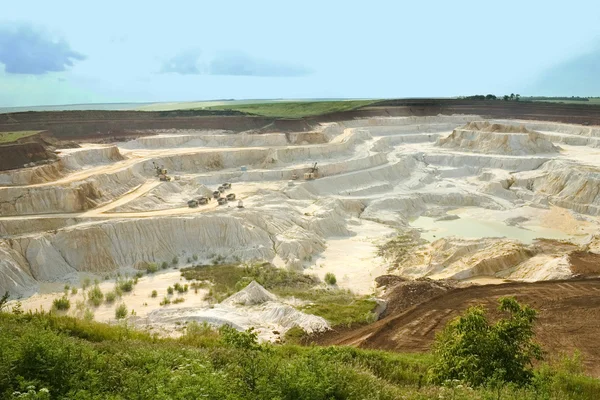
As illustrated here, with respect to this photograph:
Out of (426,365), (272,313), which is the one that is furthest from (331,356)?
(272,313)

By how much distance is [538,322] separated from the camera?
1936 cm

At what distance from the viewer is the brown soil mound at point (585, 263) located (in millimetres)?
24609

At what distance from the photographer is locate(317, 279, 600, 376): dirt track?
58.1ft

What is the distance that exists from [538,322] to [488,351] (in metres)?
9.43

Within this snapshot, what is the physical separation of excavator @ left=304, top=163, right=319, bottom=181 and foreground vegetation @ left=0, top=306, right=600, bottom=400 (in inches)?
1349

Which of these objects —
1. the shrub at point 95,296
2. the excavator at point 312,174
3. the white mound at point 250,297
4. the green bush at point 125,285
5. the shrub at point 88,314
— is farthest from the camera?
the excavator at point 312,174

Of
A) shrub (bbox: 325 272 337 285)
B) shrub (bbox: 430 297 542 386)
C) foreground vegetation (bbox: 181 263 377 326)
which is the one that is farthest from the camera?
shrub (bbox: 325 272 337 285)

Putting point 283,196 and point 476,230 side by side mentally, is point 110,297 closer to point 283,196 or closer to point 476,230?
point 283,196

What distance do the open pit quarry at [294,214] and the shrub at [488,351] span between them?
8.25 metres

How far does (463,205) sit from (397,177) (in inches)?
349

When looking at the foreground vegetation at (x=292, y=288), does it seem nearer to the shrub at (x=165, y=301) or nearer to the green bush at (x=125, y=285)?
the shrub at (x=165, y=301)

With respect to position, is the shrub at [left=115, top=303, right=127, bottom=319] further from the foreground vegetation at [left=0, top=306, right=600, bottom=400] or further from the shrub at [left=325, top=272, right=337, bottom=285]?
the shrub at [left=325, top=272, right=337, bottom=285]

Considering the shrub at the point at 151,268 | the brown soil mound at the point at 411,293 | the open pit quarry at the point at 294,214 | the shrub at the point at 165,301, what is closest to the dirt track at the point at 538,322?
the brown soil mound at the point at 411,293

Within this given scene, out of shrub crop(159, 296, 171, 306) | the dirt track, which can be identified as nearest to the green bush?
shrub crop(159, 296, 171, 306)
